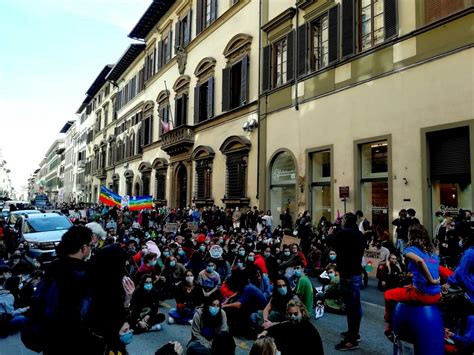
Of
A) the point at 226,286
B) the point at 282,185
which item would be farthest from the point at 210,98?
the point at 226,286

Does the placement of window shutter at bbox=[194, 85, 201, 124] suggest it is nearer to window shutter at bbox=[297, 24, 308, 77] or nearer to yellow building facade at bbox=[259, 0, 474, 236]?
yellow building facade at bbox=[259, 0, 474, 236]

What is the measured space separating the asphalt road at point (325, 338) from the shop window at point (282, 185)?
8.16m

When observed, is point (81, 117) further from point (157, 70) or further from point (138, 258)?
point (138, 258)

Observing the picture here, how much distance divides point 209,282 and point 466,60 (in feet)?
26.0

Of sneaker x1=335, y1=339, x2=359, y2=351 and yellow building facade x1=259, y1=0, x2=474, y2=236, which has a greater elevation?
yellow building facade x1=259, y1=0, x2=474, y2=236

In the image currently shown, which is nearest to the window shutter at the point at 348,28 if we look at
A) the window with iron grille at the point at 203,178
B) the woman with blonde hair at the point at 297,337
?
the window with iron grille at the point at 203,178

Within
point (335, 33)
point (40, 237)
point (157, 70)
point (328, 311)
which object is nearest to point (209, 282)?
point (328, 311)

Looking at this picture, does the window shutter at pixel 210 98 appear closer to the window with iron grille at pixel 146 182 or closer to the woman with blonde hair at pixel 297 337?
the window with iron grille at pixel 146 182

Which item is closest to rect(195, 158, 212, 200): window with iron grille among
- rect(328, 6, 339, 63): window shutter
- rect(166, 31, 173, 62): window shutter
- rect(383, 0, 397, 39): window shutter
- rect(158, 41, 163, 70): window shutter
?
rect(166, 31, 173, 62): window shutter

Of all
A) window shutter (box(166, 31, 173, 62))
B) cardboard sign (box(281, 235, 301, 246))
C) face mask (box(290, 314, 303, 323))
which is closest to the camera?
face mask (box(290, 314, 303, 323))

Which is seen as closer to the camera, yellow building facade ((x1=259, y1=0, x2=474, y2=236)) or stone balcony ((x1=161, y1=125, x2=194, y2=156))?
yellow building facade ((x1=259, y1=0, x2=474, y2=236))

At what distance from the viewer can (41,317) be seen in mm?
2785

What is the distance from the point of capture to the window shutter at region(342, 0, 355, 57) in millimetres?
12859

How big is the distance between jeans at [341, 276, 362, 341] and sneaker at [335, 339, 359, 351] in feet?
0.17
